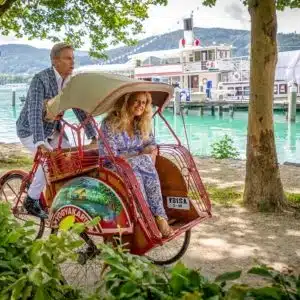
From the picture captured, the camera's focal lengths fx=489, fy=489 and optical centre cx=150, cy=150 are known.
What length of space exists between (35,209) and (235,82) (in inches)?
1799

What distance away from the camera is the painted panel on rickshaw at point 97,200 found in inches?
154

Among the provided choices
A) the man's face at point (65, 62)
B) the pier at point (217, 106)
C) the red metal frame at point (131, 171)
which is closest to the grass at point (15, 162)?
the red metal frame at point (131, 171)

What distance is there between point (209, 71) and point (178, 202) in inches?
1978

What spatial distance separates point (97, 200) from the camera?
3.99 metres

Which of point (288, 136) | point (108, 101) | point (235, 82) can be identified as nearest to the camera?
point (108, 101)

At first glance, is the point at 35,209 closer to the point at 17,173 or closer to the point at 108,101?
the point at 17,173

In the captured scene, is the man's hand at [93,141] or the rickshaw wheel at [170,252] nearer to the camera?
the rickshaw wheel at [170,252]

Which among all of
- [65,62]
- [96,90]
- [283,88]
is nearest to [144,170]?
[96,90]

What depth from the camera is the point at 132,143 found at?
14.6 ft

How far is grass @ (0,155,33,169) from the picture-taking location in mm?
11289

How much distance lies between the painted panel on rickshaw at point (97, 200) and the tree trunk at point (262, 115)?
10.6 ft

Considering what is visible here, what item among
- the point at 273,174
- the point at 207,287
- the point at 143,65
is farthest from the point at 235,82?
the point at 207,287

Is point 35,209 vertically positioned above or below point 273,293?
below

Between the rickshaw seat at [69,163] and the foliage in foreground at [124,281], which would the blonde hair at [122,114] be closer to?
the rickshaw seat at [69,163]
